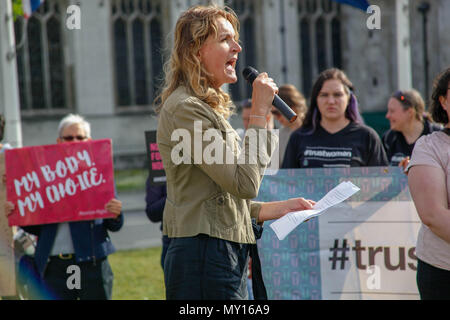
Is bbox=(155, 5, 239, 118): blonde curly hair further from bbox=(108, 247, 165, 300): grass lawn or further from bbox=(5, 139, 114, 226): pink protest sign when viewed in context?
bbox=(108, 247, 165, 300): grass lawn

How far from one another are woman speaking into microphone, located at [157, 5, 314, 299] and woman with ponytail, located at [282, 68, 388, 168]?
2186 mm

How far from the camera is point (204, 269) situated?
8.20 ft

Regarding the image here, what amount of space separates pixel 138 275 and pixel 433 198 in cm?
512

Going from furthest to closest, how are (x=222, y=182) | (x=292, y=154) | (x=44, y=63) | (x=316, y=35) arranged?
1. (x=316, y=35)
2. (x=44, y=63)
3. (x=292, y=154)
4. (x=222, y=182)

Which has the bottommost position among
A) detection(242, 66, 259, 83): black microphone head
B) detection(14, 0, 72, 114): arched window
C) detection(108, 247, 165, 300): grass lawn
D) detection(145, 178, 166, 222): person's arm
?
detection(108, 247, 165, 300): grass lawn

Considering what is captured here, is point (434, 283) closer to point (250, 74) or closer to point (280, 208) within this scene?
point (280, 208)

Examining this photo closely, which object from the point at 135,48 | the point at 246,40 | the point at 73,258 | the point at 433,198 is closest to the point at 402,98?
the point at 433,198

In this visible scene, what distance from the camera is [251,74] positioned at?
289cm

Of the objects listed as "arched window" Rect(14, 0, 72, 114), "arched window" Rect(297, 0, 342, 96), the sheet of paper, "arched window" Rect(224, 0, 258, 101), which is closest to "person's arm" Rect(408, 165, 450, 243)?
the sheet of paper

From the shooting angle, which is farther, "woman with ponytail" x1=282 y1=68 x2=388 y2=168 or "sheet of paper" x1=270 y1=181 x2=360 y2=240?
"woman with ponytail" x1=282 y1=68 x2=388 y2=168

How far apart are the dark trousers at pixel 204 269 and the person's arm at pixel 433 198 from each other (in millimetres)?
1010

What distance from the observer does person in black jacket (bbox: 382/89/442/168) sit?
5.76 metres

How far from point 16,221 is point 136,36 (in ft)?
61.9

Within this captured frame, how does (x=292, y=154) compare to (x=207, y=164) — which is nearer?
(x=207, y=164)
